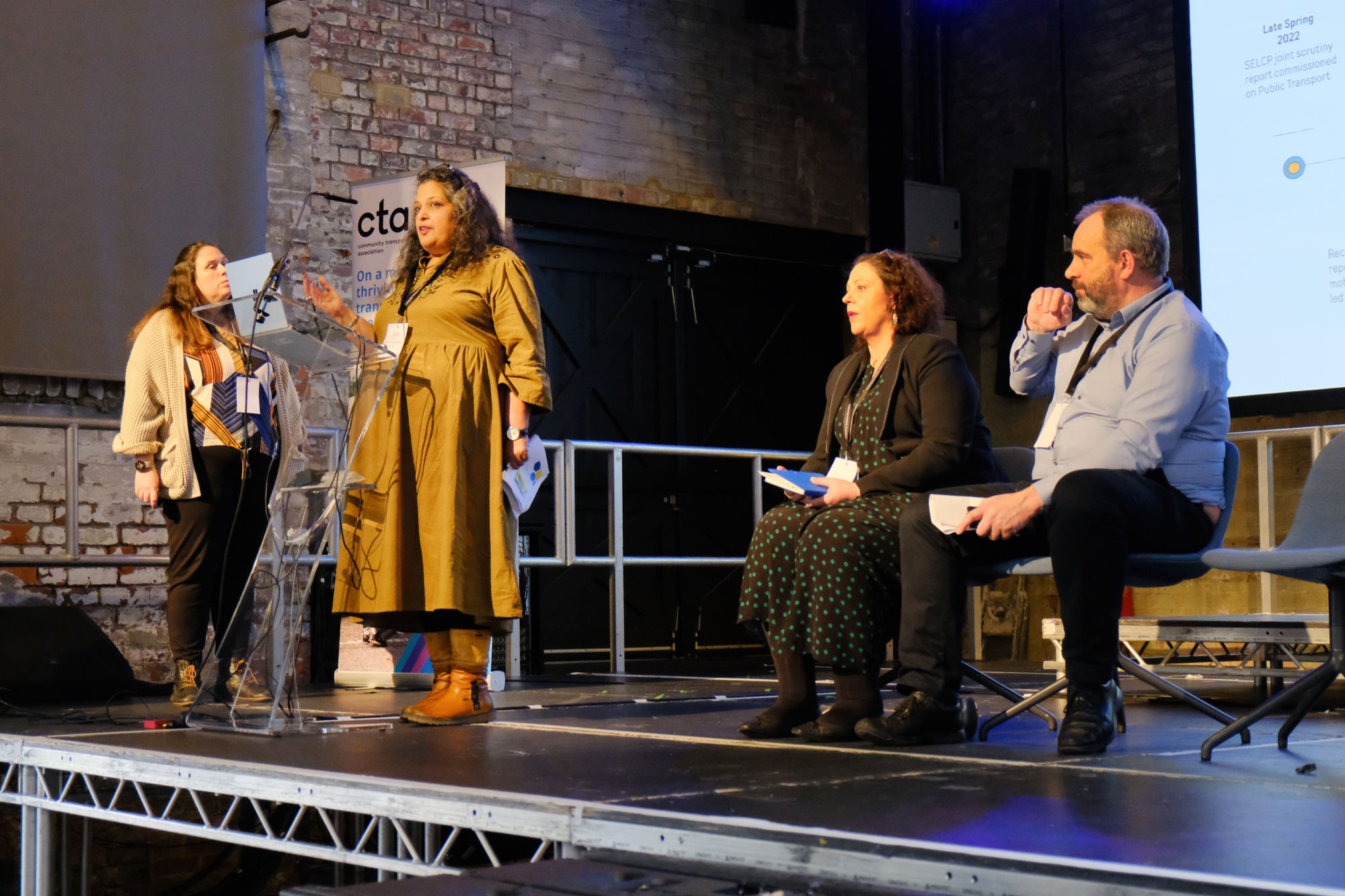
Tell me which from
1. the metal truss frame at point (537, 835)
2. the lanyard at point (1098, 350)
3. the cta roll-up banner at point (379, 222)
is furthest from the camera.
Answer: the cta roll-up banner at point (379, 222)

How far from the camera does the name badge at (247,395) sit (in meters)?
3.86

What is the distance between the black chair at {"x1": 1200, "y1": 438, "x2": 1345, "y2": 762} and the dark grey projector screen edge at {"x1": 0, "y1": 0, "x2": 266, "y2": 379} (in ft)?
14.3

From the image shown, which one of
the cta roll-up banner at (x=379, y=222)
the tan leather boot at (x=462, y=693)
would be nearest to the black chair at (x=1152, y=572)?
the tan leather boot at (x=462, y=693)

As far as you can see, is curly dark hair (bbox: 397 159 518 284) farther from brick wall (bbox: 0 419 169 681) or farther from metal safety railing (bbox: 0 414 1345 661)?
brick wall (bbox: 0 419 169 681)

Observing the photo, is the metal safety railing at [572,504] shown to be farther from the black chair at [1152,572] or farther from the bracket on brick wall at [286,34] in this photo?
the bracket on brick wall at [286,34]

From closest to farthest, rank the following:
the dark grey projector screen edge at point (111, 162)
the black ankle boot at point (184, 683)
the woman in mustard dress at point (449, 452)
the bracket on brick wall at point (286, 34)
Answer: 1. the woman in mustard dress at point (449, 452)
2. the black ankle boot at point (184, 683)
3. the dark grey projector screen edge at point (111, 162)
4. the bracket on brick wall at point (286, 34)

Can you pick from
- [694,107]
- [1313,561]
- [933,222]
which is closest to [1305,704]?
[1313,561]

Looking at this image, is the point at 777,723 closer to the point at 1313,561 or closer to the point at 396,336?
the point at 1313,561

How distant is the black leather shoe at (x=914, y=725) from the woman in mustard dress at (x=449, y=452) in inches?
35.4

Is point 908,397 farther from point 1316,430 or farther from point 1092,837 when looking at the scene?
point 1316,430

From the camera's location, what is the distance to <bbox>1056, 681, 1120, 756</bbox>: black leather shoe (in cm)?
223

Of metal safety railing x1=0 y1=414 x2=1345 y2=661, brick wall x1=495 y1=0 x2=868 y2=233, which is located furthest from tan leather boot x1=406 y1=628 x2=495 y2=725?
brick wall x1=495 y1=0 x2=868 y2=233

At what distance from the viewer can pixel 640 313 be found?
287 inches

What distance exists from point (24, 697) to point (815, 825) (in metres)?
3.15
